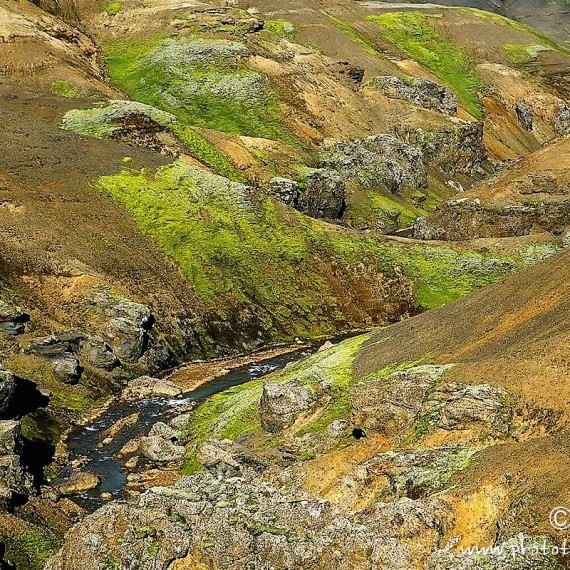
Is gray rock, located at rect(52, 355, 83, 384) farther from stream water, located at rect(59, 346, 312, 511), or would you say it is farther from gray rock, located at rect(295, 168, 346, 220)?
gray rock, located at rect(295, 168, 346, 220)

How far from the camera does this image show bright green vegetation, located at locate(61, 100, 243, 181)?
97.2 m

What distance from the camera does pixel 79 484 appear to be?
1660 inches

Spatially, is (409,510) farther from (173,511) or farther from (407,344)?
(407,344)

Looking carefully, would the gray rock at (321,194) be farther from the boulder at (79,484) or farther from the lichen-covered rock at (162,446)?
the boulder at (79,484)

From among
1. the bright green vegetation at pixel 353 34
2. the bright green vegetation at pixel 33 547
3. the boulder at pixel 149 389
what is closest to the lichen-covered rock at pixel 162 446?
the boulder at pixel 149 389

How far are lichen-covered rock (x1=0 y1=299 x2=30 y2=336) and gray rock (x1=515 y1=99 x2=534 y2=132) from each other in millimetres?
147510

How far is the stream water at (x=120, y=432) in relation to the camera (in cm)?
4234

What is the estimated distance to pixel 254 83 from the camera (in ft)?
419

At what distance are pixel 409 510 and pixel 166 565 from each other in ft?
28.3

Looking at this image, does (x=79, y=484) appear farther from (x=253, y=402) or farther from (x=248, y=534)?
(x=248, y=534)

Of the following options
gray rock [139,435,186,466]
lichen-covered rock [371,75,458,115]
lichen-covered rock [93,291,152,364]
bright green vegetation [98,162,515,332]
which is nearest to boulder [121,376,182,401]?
lichen-covered rock [93,291,152,364]

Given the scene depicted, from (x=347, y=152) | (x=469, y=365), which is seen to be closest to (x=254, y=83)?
(x=347, y=152)

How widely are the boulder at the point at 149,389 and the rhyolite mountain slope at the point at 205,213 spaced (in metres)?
1.82

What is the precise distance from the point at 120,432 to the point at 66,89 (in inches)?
3031
